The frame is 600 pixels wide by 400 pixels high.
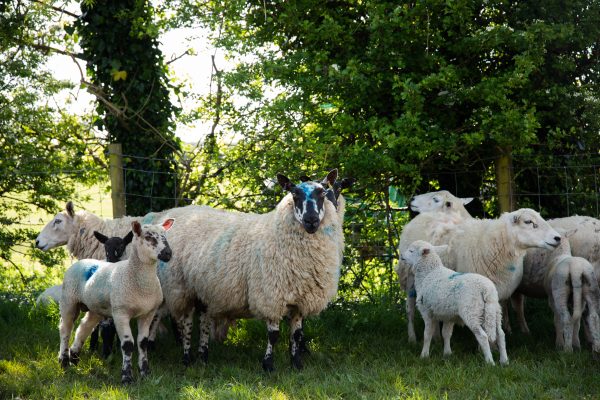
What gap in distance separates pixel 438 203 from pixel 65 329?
14.7ft

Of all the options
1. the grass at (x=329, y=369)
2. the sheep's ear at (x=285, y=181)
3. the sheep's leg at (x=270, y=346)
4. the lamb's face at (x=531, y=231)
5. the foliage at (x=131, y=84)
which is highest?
the foliage at (x=131, y=84)

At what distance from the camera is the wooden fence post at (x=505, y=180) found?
390 inches

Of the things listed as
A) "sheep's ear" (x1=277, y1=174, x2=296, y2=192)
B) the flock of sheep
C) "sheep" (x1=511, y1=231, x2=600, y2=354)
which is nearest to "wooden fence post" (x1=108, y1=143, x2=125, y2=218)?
the flock of sheep

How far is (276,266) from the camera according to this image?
7.27 meters

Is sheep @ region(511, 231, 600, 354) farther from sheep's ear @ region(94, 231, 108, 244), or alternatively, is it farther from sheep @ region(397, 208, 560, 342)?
sheep's ear @ region(94, 231, 108, 244)

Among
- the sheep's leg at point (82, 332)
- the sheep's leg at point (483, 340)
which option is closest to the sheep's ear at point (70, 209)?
the sheep's leg at point (82, 332)

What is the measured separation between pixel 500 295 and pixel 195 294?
10.4 ft

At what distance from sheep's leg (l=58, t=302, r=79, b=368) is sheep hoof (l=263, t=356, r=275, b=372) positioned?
193 cm

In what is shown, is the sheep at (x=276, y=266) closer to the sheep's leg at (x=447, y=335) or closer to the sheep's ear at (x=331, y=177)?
the sheep's ear at (x=331, y=177)

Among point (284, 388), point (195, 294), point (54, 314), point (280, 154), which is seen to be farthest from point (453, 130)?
point (54, 314)

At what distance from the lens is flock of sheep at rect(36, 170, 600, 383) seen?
6.98 meters

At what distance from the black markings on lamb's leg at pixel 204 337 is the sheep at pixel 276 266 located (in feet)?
0.03

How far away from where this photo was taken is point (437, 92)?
10.1 m

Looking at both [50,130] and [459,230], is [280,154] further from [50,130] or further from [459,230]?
[50,130]
